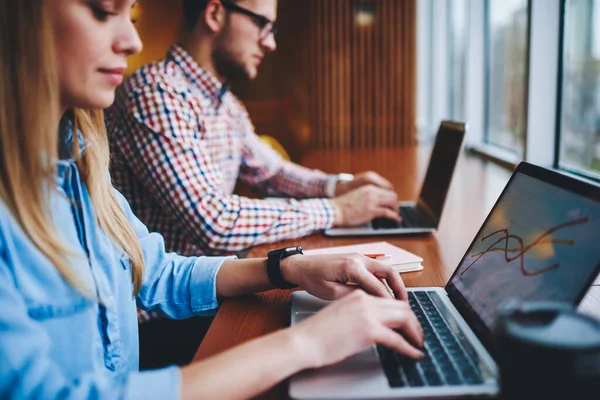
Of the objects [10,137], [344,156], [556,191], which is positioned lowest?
[344,156]

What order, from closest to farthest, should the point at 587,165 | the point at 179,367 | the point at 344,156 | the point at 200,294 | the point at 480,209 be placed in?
1. the point at 179,367
2. the point at 200,294
3. the point at 480,209
4. the point at 587,165
5. the point at 344,156

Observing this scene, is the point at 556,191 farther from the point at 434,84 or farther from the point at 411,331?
the point at 434,84

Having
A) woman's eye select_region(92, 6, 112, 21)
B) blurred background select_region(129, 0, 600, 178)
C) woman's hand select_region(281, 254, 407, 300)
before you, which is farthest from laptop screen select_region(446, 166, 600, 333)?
blurred background select_region(129, 0, 600, 178)

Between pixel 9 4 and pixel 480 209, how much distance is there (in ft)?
4.70

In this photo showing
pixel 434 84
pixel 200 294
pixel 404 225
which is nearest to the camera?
pixel 200 294

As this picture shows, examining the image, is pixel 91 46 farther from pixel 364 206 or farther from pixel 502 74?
pixel 502 74

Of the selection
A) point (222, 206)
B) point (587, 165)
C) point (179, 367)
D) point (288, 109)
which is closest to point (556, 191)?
point (179, 367)

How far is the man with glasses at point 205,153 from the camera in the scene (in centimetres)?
147

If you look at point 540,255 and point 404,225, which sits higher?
point 540,255

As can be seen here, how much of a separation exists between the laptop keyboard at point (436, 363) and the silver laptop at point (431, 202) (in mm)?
671

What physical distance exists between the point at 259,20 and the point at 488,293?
1288 mm

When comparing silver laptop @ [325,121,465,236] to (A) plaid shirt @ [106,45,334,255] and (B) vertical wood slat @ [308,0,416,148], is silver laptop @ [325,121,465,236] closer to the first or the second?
(A) plaid shirt @ [106,45,334,255]

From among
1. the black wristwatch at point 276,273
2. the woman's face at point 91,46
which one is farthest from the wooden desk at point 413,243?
the woman's face at point 91,46

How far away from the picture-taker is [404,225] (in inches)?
63.2
